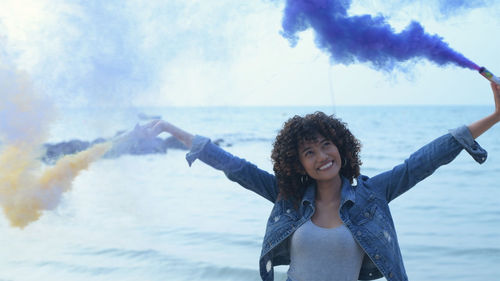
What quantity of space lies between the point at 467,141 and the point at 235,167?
1024 mm

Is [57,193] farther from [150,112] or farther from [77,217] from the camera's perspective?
[77,217]

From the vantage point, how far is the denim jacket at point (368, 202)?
7.77ft

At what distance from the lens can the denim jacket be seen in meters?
2.37

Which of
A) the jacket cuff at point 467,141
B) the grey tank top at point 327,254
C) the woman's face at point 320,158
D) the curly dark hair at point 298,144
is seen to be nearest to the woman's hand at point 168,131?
the curly dark hair at point 298,144

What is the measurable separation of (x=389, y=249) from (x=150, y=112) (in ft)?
6.12

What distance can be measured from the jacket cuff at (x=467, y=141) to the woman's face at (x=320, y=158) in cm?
51

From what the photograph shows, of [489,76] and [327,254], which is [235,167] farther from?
[489,76]

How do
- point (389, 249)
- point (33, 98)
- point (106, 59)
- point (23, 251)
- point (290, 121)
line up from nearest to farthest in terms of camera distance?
point (389, 249), point (290, 121), point (33, 98), point (106, 59), point (23, 251)

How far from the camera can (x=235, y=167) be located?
8.53 feet

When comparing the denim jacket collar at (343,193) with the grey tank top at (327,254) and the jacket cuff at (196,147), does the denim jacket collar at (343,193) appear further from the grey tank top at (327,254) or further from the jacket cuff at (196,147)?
the jacket cuff at (196,147)

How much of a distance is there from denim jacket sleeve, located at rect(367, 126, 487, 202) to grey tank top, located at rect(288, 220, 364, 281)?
30cm

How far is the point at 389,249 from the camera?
7.80ft

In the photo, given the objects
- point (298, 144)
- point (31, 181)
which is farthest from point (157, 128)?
point (31, 181)

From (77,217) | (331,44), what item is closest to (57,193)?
(331,44)
